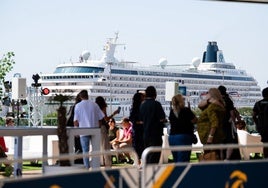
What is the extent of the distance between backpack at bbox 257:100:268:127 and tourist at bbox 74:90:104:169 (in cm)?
194

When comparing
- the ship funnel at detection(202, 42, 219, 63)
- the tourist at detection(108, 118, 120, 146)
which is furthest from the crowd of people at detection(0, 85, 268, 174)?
the ship funnel at detection(202, 42, 219, 63)

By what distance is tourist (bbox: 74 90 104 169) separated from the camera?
1044 centimetres

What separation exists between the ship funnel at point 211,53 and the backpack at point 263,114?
191ft

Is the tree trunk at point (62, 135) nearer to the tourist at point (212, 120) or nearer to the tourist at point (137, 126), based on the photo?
the tourist at point (137, 126)

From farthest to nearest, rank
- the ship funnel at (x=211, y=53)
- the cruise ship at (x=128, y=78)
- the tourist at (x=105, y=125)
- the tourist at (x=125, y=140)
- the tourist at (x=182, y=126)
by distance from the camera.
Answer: the ship funnel at (x=211, y=53)
the cruise ship at (x=128, y=78)
the tourist at (x=125, y=140)
the tourist at (x=105, y=125)
the tourist at (x=182, y=126)

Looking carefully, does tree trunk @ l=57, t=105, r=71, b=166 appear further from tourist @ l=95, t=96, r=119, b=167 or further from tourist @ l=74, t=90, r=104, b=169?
tourist @ l=95, t=96, r=119, b=167

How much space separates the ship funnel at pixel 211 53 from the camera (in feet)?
225

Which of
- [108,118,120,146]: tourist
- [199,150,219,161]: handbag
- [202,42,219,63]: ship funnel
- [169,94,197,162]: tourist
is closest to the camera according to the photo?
[199,150,219,161]: handbag

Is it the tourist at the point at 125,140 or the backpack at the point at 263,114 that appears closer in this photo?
the backpack at the point at 263,114

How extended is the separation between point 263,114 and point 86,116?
2.12m

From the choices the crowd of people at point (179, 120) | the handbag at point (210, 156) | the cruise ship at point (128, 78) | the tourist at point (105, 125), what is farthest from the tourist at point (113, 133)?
the cruise ship at point (128, 78)

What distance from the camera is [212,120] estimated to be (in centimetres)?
924

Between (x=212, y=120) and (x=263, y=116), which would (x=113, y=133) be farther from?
(x=212, y=120)

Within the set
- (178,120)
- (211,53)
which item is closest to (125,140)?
(178,120)
